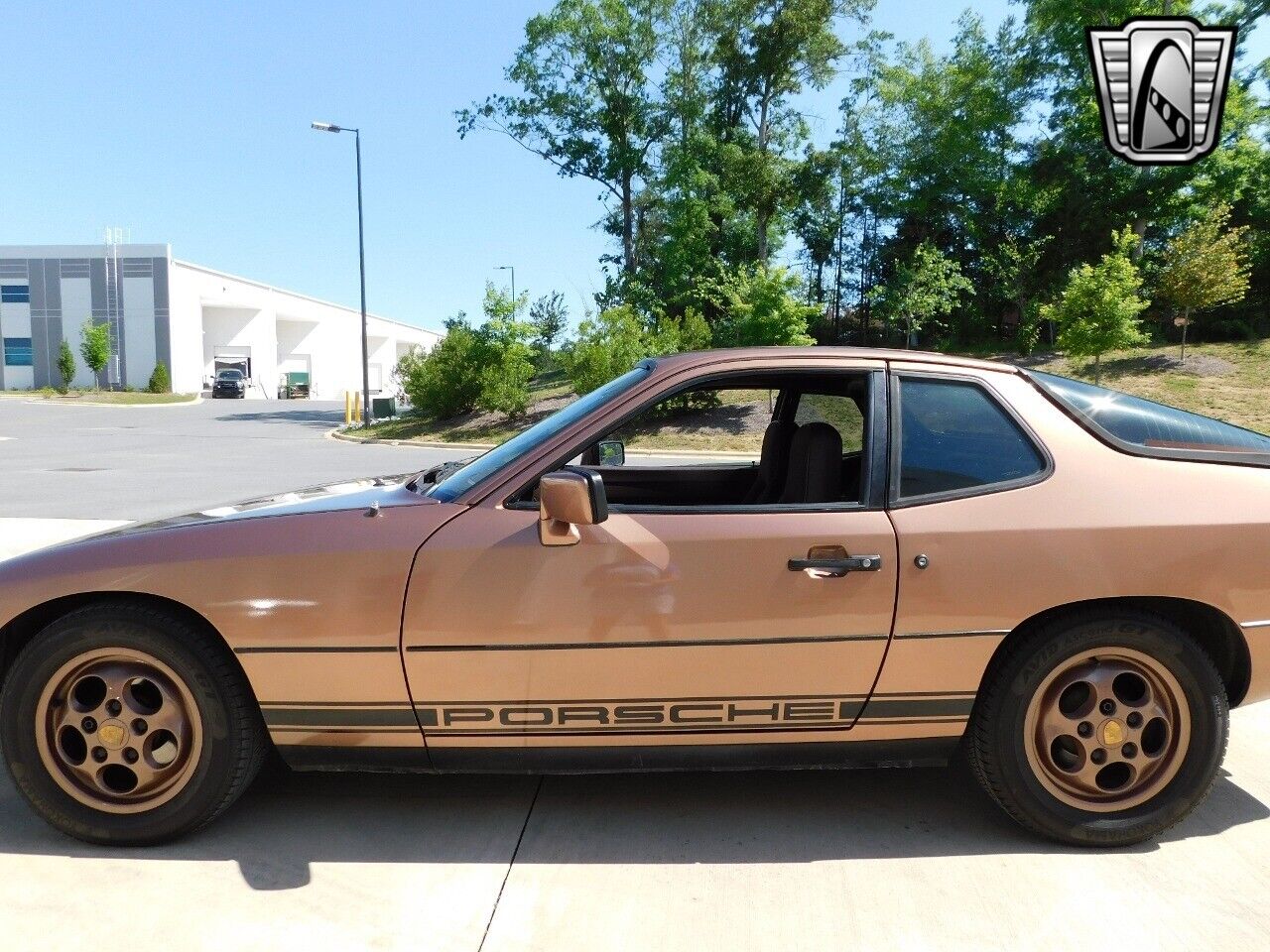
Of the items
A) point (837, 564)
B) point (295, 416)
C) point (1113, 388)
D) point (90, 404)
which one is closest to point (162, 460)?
point (837, 564)

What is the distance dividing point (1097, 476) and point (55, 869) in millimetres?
3381

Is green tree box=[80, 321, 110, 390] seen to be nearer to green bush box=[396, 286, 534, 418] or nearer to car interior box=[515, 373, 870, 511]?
green bush box=[396, 286, 534, 418]

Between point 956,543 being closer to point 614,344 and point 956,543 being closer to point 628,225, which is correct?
point 614,344

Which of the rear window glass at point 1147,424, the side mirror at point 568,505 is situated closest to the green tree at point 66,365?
the side mirror at point 568,505

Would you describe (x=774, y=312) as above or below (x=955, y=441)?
above

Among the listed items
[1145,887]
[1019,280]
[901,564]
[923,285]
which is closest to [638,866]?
[901,564]

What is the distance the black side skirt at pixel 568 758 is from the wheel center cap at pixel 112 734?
0.46m

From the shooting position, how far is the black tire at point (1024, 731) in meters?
2.71

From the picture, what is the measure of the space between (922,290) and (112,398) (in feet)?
134

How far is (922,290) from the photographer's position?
105ft

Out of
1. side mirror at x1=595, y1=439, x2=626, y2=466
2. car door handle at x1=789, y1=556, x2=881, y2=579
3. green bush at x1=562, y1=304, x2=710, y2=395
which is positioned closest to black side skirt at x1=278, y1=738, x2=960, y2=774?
car door handle at x1=789, y1=556, x2=881, y2=579

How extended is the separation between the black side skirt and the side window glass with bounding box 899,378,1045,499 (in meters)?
0.84

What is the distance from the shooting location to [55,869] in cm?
265

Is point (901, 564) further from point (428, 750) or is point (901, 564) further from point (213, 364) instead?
point (213, 364)
